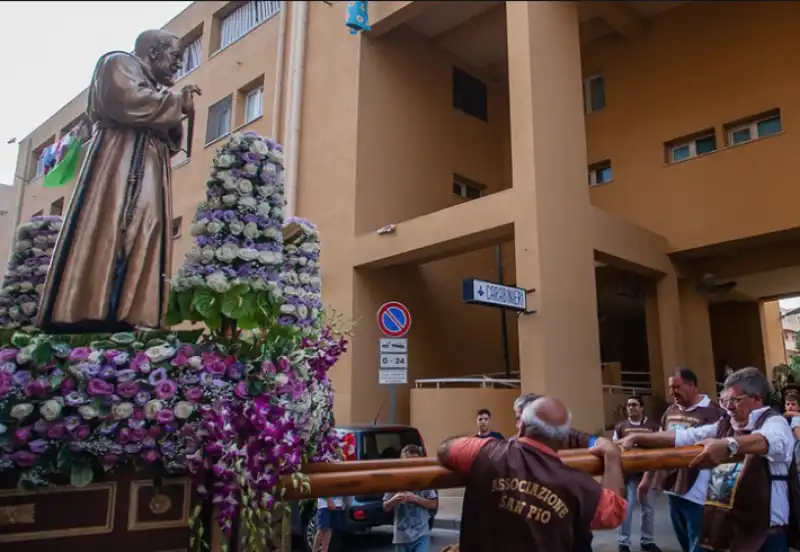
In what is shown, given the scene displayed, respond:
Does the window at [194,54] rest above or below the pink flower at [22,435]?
above

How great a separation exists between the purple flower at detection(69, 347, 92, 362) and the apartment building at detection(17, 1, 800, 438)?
8623 mm

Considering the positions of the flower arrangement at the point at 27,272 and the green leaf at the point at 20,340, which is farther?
the flower arrangement at the point at 27,272

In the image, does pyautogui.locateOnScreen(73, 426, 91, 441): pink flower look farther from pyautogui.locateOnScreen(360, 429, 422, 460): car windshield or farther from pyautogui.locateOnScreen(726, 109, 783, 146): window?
pyautogui.locateOnScreen(726, 109, 783, 146): window

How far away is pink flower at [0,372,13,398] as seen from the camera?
246cm

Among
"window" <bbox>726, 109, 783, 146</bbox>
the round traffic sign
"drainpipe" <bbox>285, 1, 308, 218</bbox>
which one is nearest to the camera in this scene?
the round traffic sign

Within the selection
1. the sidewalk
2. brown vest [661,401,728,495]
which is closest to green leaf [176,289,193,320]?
brown vest [661,401,728,495]

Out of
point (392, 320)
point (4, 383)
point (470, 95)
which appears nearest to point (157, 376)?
point (4, 383)

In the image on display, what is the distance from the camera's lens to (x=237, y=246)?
9.88ft

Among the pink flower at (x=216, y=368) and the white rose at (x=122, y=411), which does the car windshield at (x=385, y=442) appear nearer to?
the pink flower at (x=216, y=368)

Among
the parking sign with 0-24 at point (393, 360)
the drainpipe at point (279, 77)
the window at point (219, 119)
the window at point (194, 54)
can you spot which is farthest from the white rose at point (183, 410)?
the window at point (194, 54)

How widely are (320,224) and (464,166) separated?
401cm

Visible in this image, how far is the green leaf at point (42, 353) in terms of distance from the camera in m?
2.56

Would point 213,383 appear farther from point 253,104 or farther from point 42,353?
point 253,104

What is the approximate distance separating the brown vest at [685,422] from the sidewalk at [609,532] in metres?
2.21
